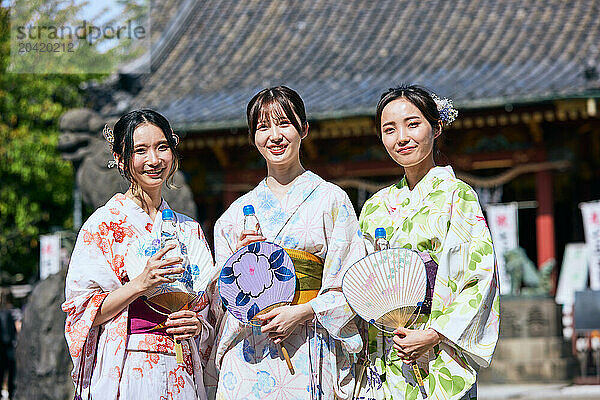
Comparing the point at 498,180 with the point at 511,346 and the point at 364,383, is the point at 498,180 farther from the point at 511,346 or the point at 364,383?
the point at 364,383

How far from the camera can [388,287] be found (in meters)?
3.42

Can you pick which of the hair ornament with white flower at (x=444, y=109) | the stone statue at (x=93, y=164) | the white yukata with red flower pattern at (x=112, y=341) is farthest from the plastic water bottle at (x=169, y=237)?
the stone statue at (x=93, y=164)

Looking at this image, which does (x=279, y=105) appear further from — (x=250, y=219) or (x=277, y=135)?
(x=250, y=219)

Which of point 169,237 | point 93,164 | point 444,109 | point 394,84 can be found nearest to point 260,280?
point 169,237

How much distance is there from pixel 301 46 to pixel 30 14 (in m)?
7.33

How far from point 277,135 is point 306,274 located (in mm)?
600

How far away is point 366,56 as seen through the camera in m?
15.0

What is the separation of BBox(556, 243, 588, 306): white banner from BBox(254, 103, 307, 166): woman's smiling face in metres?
9.59

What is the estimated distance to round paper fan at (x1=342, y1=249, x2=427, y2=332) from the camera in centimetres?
341

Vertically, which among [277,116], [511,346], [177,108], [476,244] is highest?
[177,108]

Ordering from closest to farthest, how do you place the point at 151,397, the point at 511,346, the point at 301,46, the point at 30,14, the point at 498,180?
1. the point at 151,397
2. the point at 511,346
3. the point at 498,180
4. the point at 301,46
5. the point at 30,14

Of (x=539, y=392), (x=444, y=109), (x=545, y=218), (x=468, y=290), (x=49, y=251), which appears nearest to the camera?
(x=468, y=290)

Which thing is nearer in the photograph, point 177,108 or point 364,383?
point 364,383

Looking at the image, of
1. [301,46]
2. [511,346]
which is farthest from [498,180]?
[301,46]
